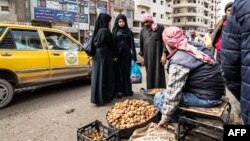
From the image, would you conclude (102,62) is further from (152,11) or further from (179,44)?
(152,11)

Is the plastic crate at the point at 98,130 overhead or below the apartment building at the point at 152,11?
below

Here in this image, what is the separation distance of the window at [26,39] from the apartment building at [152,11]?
36314mm

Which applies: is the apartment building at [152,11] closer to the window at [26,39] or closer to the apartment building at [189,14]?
the apartment building at [189,14]

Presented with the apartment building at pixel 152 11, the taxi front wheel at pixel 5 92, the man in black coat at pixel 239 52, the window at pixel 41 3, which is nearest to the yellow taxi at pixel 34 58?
the taxi front wheel at pixel 5 92

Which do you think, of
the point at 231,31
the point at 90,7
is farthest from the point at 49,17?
the point at 231,31

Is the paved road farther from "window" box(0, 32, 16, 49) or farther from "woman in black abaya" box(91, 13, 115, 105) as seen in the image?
"window" box(0, 32, 16, 49)

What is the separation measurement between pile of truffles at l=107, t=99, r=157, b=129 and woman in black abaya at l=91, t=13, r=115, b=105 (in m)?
1.39

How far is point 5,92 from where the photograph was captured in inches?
197

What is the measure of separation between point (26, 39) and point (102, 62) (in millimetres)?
2019

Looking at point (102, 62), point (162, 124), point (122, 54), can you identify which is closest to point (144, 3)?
point (122, 54)

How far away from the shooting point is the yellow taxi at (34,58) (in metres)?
4.98

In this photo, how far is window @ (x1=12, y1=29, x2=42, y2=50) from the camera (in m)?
5.25

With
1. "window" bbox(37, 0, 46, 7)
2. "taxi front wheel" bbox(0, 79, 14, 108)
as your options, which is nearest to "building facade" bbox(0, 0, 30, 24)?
"window" bbox(37, 0, 46, 7)

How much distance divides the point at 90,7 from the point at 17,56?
97.7 ft
